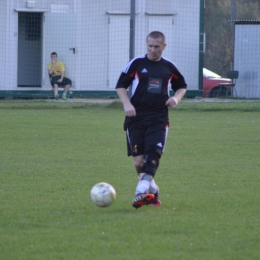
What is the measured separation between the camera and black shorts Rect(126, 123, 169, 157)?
22.0 ft

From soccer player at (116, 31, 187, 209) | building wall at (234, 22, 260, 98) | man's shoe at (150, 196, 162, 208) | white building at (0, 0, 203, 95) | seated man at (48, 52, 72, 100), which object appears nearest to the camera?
soccer player at (116, 31, 187, 209)

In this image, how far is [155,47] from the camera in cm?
666

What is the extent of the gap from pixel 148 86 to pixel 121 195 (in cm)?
126

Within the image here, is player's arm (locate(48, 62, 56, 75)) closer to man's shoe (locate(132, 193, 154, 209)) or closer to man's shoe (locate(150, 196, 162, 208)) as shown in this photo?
man's shoe (locate(150, 196, 162, 208))

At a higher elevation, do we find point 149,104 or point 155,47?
point 155,47

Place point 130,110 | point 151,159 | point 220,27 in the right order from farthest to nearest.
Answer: point 220,27, point 151,159, point 130,110

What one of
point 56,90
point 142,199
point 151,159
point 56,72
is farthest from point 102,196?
point 56,72

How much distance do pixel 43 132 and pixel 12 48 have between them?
9.81 metres

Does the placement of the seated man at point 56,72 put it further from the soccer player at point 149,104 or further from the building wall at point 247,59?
the soccer player at point 149,104

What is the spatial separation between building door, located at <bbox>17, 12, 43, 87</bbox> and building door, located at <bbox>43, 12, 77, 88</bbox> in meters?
0.59

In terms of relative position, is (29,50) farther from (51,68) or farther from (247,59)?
(247,59)

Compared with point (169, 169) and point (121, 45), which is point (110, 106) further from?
point (169, 169)

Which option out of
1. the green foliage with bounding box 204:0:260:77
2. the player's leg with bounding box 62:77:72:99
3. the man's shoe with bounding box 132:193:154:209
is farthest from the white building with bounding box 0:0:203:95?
the man's shoe with bounding box 132:193:154:209

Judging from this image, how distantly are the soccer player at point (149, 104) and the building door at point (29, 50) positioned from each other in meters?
17.1
